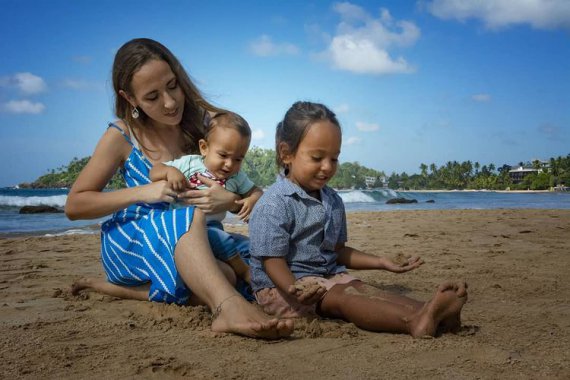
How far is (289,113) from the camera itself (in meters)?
2.57

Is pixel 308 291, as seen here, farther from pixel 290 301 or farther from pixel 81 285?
pixel 81 285

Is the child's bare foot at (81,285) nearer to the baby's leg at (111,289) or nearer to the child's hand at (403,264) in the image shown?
the baby's leg at (111,289)

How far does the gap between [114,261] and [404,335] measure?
1.74 meters

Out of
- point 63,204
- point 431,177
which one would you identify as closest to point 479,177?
point 431,177

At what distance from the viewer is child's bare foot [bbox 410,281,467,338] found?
1927 millimetres

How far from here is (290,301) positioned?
244 cm

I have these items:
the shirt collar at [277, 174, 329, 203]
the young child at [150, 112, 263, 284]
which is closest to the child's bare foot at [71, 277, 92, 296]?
the young child at [150, 112, 263, 284]

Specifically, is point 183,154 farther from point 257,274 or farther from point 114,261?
point 257,274

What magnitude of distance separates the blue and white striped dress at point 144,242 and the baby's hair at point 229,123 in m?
A: 0.45

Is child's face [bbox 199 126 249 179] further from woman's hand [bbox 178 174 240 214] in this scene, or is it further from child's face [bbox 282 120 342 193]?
child's face [bbox 282 120 342 193]

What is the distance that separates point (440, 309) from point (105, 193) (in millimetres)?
1776

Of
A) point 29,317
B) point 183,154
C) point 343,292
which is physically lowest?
point 29,317

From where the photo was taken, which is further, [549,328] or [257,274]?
[257,274]

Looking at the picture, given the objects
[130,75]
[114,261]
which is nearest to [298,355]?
[114,261]
